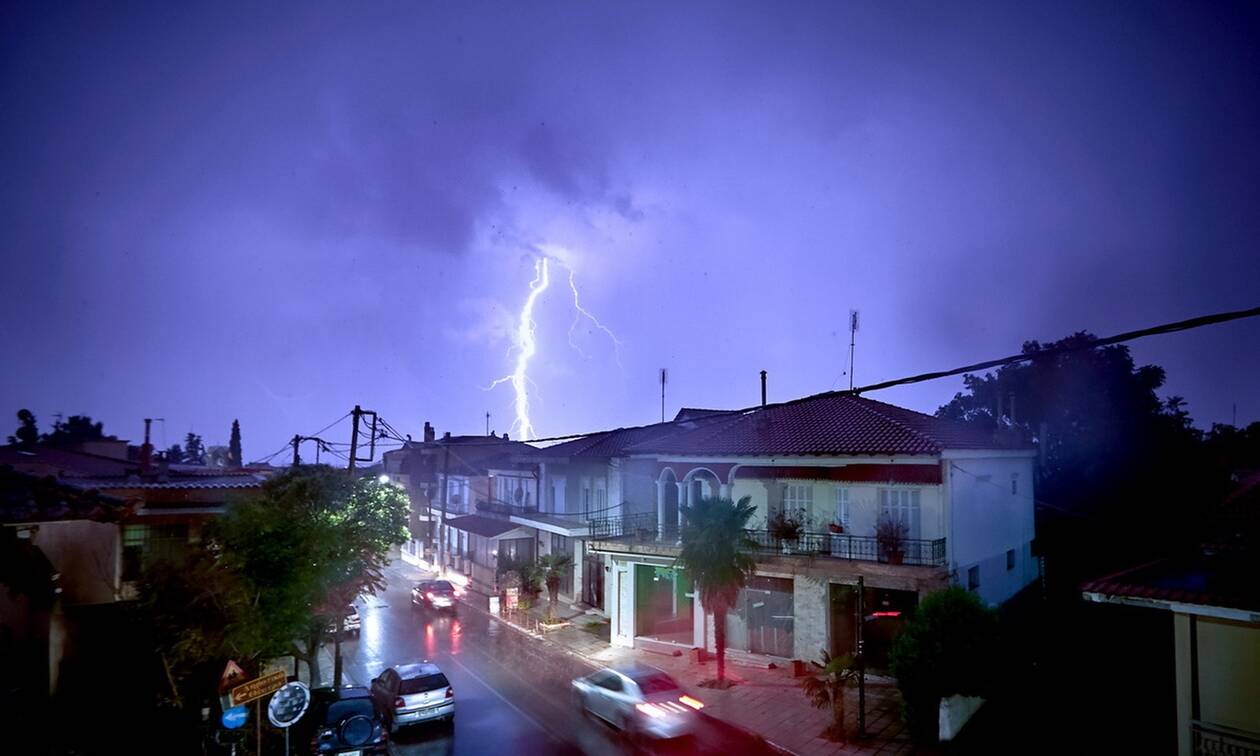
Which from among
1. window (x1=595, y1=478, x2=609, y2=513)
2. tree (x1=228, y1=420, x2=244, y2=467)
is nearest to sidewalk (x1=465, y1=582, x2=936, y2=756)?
window (x1=595, y1=478, x2=609, y2=513)

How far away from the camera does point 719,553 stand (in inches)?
751

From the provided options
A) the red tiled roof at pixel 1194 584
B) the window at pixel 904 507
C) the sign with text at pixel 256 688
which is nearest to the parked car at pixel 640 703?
the sign with text at pixel 256 688

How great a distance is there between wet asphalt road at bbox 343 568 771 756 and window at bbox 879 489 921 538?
841 centimetres

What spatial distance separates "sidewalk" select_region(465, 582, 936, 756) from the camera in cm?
1521

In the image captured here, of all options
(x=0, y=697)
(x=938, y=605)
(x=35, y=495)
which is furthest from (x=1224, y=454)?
(x=0, y=697)

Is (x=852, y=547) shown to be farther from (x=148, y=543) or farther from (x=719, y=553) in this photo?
(x=148, y=543)

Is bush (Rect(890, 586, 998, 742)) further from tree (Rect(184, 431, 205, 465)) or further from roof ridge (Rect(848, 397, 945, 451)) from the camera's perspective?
tree (Rect(184, 431, 205, 465))

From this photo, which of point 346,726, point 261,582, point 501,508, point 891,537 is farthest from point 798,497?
point 501,508

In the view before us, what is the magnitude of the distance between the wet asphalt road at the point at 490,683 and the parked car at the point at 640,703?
41 centimetres

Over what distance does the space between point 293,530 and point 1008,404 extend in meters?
34.7

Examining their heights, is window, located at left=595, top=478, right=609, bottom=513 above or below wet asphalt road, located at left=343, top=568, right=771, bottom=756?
above

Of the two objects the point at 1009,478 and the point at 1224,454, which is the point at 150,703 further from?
the point at 1224,454

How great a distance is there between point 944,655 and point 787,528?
7318 mm

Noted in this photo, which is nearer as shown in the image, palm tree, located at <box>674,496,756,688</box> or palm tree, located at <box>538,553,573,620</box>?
palm tree, located at <box>674,496,756,688</box>
